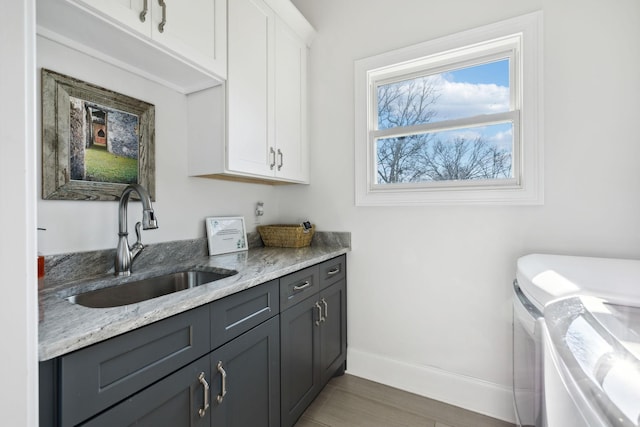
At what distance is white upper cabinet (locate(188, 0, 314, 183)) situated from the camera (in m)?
1.54

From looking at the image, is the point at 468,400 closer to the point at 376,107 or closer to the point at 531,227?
the point at 531,227

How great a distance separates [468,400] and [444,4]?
247 cm

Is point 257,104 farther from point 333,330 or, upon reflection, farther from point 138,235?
point 333,330

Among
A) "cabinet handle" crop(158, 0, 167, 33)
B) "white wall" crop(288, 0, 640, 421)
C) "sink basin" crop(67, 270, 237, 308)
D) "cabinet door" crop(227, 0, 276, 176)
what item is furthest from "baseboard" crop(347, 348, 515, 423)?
"cabinet handle" crop(158, 0, 167, 33)

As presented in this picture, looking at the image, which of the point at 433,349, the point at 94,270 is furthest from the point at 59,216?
the point at 433,349

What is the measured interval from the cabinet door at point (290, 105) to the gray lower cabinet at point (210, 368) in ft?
2.54

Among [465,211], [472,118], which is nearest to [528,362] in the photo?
[465,211]

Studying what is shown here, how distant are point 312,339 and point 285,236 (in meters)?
0.74

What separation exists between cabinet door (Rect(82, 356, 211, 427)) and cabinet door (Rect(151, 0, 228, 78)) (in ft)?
4.17

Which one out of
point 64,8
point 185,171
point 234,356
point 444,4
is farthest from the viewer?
point 444,4

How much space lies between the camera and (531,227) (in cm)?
159

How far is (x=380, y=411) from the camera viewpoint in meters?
1.69

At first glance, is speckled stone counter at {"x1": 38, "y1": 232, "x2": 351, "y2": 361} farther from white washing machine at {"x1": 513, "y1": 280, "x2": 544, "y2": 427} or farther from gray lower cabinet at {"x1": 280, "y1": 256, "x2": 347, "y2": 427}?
white washing machine at {"x1": 513, "y1": 280, "x2": 544, "y2": 427}

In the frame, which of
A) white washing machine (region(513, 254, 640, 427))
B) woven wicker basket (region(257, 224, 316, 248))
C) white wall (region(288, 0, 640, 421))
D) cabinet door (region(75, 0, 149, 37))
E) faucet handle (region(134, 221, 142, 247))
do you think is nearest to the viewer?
white washing machine (region(513, 254, 640, 427))
